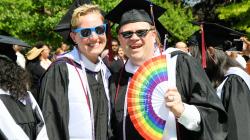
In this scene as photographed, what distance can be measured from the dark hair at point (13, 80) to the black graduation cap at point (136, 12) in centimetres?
101

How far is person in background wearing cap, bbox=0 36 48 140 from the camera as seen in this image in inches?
145

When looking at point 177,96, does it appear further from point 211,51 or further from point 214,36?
point 214,36

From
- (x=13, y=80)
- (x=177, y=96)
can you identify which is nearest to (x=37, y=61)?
(x=13, y=80)

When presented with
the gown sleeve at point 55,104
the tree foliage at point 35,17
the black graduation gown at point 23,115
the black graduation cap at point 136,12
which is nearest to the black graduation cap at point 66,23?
the black graduation cap at point 136,12

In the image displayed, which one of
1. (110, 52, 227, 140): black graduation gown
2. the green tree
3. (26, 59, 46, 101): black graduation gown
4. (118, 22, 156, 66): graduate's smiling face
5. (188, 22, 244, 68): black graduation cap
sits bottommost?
the green tree

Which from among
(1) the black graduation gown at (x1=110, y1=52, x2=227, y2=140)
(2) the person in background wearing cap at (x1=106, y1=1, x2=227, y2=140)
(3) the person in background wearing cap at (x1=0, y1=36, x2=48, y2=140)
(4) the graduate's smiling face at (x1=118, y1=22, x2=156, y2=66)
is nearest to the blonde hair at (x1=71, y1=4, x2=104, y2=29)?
(2) the person in background wearing cap at (x1=106, y1=1, x2=227, y2=140)

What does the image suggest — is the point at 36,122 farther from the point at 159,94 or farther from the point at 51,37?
the point at 51,37

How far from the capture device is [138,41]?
3977 mm

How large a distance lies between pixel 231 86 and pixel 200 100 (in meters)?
1.41

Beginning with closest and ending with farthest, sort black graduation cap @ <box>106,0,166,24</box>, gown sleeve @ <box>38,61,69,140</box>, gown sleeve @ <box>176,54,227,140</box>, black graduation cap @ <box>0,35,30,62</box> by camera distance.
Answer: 1. gown sleeve @ <box>176,54,227,140</box>
2. black graduation cap @ <box>0,35,30,62</box>
3. gown sleeve @ <box>38,61,69,140</box>
4. black graduation cap @ <box>106,0,166,24</box>

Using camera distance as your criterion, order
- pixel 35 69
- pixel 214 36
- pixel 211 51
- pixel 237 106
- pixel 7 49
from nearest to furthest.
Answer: pixel 7 49 < pixel 237 106 < pixel 211 51 < pixel 214 36 < pixel 35 69

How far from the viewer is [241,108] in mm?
5078

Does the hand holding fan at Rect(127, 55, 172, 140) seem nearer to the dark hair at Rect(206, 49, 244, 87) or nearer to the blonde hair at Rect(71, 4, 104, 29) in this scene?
the blonde hair at Rect(71, 4, 104, 29)

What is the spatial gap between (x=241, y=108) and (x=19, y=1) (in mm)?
13664
